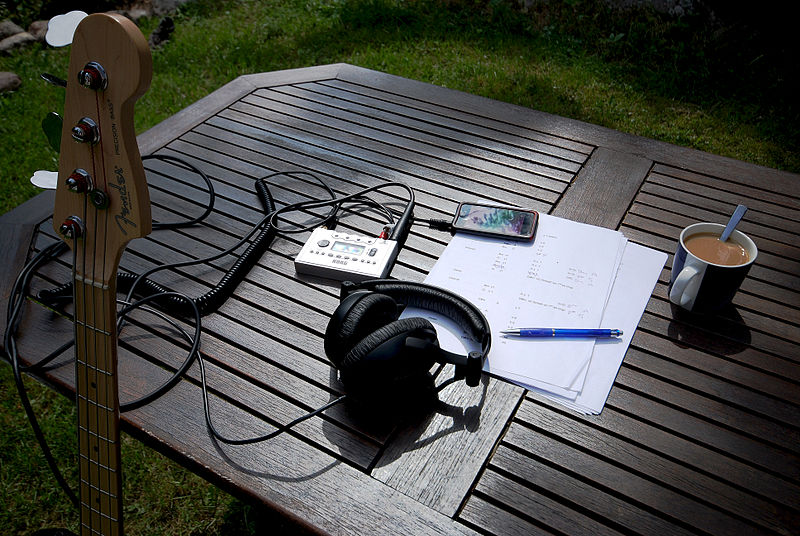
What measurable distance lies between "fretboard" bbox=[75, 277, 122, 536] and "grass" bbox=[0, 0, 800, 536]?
1.10m

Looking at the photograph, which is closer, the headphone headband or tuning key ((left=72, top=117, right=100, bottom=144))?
tuning key ((left=72, top=117, right=100, bottom=144))

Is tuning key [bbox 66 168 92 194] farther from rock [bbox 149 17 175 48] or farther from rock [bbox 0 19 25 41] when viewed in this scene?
rock [bbox 0 19 25 41]

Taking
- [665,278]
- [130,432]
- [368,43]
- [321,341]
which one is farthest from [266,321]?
[368,43]

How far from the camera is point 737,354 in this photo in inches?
40.4

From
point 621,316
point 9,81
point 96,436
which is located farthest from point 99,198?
point 9,81

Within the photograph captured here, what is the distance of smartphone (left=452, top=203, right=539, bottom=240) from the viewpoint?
1.25 m

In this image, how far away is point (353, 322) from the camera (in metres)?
0.95

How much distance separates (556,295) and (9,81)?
3354 mm

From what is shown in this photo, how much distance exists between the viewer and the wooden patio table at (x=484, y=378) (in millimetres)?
837

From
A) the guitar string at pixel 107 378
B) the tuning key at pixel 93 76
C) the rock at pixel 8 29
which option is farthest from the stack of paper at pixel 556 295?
the rock at pixel 8 29

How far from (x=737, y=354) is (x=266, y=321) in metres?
0.80

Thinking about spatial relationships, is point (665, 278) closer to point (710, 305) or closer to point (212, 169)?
point (710, 305)

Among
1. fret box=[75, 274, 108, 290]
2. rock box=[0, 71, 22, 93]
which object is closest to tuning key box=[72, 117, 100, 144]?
fret box=[75, 274, 108, 290]

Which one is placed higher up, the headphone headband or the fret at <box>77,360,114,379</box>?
the fret at <box>77,360,114,379</box>
